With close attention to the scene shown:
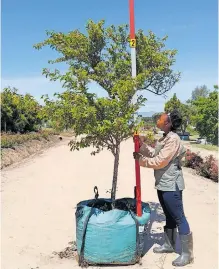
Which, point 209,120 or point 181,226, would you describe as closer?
point 181,226

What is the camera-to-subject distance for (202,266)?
3.94 meters

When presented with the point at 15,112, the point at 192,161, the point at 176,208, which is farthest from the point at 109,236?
the point at 15,112

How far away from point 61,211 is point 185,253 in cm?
259

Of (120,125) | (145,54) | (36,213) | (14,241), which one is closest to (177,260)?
(120,125)

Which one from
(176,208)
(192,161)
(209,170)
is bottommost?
(209,170)

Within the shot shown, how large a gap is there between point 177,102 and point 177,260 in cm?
3301

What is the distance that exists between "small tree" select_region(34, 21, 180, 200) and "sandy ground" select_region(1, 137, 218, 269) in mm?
1084

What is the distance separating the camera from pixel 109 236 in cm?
376

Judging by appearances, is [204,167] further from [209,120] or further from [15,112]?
[209,120]

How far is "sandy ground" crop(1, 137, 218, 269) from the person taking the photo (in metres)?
4.12

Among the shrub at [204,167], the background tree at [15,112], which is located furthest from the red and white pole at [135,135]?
the background tree at [15,112]

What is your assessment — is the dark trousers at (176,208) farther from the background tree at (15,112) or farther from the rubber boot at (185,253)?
the background tree at (15,112)

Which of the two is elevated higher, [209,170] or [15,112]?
[15,112]

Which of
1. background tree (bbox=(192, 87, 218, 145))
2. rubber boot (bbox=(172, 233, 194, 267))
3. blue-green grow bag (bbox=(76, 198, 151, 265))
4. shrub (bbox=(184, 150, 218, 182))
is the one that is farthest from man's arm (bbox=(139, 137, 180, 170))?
background tree (bbox=(192, 87, 218, 145))
